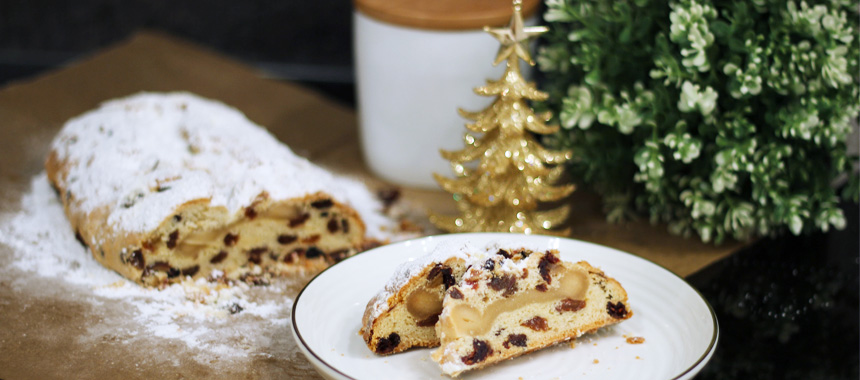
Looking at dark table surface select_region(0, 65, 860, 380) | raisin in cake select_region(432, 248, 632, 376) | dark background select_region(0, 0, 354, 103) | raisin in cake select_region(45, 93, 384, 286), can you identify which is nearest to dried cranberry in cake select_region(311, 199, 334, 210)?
raisin in cake select_region(45, 93, 384, 286)

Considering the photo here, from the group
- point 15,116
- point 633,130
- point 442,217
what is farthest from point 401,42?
point 15,116

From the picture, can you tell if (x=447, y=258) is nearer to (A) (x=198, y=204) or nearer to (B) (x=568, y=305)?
(B) (x=568, y=305)

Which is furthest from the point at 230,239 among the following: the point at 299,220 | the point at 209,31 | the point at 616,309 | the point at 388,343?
the point at 209,31

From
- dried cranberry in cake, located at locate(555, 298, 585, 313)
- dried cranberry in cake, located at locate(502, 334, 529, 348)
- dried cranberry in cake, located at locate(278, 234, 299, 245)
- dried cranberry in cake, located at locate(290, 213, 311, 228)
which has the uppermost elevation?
dried cranberry in cake, located at locate(555, 298, 585, 313)

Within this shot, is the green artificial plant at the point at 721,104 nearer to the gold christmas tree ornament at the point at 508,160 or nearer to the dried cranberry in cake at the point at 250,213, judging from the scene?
the gold christmas tree ornament at the point at 508,160

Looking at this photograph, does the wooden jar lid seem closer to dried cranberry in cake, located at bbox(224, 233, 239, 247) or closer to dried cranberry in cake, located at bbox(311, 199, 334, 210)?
dried cranberry in cake, located at bbox(311, 199, 334, 210)
